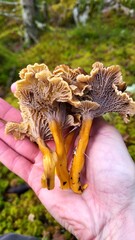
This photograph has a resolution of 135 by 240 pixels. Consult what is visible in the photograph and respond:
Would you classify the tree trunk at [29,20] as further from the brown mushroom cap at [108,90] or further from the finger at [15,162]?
the brown mushroom cap at [108,90]

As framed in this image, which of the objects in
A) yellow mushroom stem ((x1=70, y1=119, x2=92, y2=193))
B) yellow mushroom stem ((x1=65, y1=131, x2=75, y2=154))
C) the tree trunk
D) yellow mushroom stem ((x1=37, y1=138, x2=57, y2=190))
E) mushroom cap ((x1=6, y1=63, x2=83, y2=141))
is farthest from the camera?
the tree trunk

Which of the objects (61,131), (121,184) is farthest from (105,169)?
(61,131)

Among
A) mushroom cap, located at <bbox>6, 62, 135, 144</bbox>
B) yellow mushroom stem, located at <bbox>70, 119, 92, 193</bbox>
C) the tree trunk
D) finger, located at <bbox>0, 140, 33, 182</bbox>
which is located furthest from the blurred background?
mushroom cap, located at <bbox>6, 62, 135, 144</bbox>

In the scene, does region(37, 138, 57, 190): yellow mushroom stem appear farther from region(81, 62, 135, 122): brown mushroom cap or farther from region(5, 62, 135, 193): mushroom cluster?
region(81, 62, 135, 122): brown mushroom cap

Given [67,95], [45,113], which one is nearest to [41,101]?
[45,113]

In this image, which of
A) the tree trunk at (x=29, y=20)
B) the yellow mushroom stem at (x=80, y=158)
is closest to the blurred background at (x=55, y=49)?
the tree trunk at (x=29, y=20)

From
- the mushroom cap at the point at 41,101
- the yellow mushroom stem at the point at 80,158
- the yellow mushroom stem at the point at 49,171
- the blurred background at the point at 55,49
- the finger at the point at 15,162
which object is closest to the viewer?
the mushroom cap at the point at 41,101

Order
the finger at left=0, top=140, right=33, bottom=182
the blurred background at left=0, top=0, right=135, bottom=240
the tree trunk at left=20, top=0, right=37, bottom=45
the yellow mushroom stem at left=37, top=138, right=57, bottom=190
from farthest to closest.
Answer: the tree trunk at left=20, top=0, right=37, bottom=45 < the blurred background at left=0, top=0, right=135, bottom=240 < the finger at left=0, top=140, right=33, bottom=182 < the yellow mushroom stem at left=37, top=138, right=57, bottom=190

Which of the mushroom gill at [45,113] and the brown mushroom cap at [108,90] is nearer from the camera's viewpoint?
the mushroom gill at [45,113]
